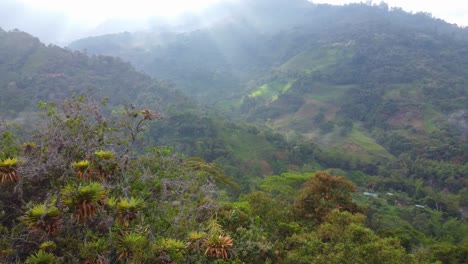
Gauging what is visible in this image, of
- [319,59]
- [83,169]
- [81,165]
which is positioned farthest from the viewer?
[319,59]

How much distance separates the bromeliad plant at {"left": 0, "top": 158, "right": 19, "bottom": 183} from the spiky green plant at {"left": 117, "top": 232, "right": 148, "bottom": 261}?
2714 mm

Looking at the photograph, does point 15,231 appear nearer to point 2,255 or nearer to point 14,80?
point 2,255

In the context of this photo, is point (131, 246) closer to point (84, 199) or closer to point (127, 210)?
point (127, 210)

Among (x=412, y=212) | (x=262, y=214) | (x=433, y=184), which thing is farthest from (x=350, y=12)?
(x=262, y=214)

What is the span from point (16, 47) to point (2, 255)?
95.1 meters

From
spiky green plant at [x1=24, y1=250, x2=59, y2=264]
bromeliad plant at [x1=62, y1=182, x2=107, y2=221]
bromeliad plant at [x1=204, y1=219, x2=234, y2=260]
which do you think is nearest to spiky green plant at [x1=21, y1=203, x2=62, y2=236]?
bromeliad plant at [x1=62, y1=182, x2=107, y2=221]

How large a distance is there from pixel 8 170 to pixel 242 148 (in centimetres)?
5363

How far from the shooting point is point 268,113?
9581 centimetres

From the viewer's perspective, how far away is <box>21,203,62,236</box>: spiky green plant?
22.2 feet

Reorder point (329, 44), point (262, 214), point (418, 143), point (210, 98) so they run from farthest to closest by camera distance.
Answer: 1. point (329, 44)
2. point (210, 98)
3. point (418, 143)
4. point (262, 214)

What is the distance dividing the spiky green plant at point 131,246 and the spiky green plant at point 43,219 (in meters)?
1.26

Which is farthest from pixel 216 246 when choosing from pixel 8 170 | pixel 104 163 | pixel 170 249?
pixel 8 170

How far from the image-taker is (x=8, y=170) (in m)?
7.63

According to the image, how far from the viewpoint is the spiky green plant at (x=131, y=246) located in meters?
6.94
